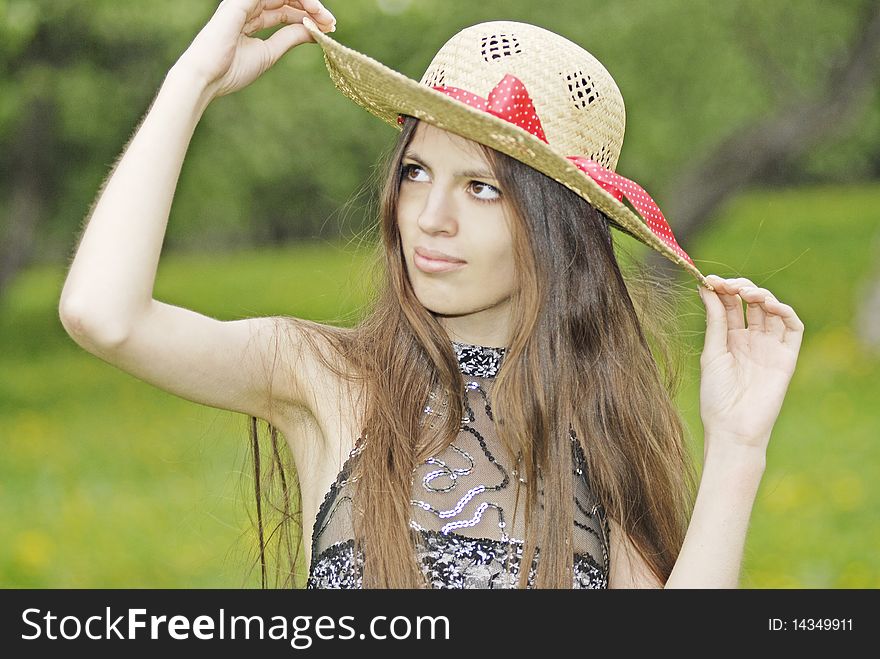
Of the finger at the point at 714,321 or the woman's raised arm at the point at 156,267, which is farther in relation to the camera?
the finger at the point at 714,321

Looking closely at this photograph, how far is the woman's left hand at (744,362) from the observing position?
2.53 m

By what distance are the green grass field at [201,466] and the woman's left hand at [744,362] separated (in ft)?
1.02

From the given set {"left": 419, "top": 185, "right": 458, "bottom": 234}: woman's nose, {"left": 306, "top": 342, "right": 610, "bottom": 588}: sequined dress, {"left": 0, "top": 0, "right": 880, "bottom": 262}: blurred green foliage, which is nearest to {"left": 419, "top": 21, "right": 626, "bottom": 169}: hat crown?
{"left": 419, "top": 185, "right": 458, "bottom": 234}: woman's nose

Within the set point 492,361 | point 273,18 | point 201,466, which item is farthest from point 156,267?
point 201,466

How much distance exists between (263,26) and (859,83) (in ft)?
31.6

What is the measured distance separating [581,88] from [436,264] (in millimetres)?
502

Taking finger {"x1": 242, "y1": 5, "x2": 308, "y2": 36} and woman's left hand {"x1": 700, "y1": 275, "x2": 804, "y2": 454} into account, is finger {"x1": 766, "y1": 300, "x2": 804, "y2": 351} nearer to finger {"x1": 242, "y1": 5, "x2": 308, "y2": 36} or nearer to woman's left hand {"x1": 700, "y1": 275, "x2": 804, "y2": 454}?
woman's left hand {"x1": 700, "y1": 275, "x2": 804, "y2": 454}

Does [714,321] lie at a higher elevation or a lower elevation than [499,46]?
lower

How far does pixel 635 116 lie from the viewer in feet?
45.1

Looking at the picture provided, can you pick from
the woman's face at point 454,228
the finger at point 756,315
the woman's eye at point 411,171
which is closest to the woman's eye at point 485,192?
the woman's face at point 454,228

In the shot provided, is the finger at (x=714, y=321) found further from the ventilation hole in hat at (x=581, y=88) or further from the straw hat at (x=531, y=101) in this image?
the ventilation hole in hat at (x=581, y=88)

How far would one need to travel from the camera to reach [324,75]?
14.1 meters

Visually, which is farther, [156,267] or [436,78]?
[436,78]

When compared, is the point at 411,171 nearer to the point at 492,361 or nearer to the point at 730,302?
the point at 492,361
